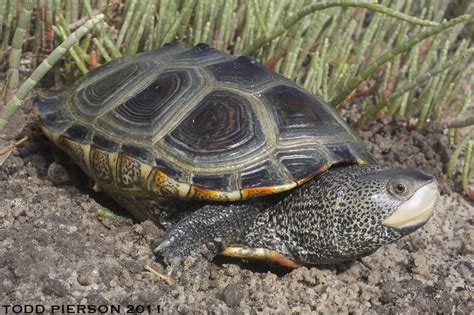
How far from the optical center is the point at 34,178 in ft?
10.3

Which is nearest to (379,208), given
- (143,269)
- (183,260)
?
(183,260)

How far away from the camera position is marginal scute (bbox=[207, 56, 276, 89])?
2986 mm

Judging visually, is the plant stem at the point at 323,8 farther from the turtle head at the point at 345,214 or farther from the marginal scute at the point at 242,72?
the turtle head at the point at 345,214

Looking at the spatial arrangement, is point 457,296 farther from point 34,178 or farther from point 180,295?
point 34,178

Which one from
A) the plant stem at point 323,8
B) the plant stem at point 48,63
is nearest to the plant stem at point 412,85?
the plant stem at point 323,8

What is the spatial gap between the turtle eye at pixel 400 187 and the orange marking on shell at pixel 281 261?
0.63 metres

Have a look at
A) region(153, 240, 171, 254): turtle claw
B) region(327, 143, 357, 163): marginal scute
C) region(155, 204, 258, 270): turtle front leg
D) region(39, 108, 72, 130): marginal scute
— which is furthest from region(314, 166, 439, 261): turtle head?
region(39, 108, 72, 130): marginal scute

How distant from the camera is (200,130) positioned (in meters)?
2.82

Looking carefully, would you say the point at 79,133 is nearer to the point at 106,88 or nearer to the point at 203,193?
the point at 106,88

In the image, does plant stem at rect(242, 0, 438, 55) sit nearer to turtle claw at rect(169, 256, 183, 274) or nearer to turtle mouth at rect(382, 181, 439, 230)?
turtle mouth at rect(382, 181, 439, 230)

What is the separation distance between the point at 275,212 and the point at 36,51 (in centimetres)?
195

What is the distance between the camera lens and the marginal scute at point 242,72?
299 centimetres

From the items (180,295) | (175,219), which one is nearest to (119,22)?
(175,219)

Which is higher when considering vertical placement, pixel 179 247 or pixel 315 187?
pixel 315 187
